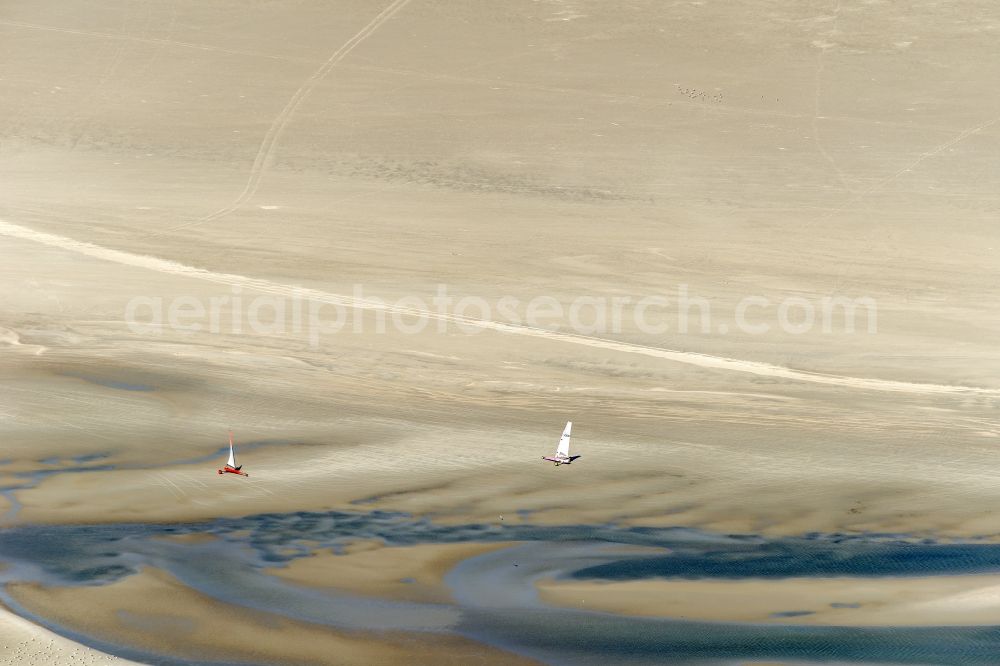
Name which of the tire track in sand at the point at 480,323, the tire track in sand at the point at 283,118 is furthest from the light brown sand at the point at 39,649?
the tire track in sand at the point at 283,118

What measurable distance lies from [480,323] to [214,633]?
25.7ft

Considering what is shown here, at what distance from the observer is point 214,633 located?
10.6m

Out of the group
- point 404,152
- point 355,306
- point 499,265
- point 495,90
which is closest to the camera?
point 355,306

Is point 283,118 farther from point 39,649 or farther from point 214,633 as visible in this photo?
point 39,649

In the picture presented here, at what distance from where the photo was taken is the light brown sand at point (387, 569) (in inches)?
449

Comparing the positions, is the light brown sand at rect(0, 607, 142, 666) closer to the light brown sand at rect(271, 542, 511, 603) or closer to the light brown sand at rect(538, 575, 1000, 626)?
the light brown sand at rect(271, 542, 511, 603)

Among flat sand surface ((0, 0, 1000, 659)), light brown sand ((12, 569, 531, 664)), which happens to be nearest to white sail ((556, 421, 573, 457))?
flat sand surface ((0, 0, 1000, 659))

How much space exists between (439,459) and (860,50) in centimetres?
1618

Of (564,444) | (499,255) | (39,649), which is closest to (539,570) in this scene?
(564,444)

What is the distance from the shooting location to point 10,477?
13.4m

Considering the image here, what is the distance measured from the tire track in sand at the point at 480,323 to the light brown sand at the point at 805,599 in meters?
4.51

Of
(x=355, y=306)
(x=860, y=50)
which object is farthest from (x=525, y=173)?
(x=860, y=50)

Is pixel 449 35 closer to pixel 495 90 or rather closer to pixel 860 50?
pixel 495 90

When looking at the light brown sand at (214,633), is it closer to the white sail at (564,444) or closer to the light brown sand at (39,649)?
the light brown sand at (39,649)
